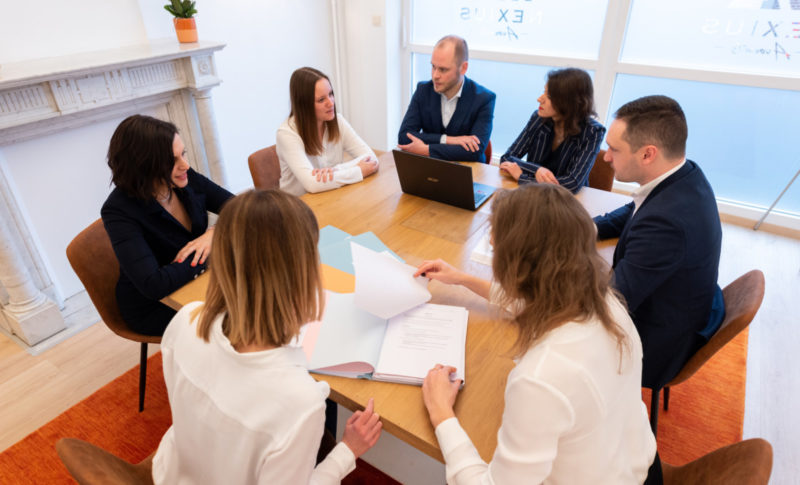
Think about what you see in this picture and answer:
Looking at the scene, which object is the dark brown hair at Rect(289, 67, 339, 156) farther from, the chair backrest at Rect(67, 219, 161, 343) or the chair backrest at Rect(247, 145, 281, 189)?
the chair backrest at Rect(67, 219, 161, 343)

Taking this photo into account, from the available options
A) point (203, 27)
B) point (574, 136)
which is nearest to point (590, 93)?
point (574, 136)

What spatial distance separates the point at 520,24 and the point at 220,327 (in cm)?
370

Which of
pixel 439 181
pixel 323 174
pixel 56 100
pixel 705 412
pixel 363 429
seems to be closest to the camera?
pixel 363 429

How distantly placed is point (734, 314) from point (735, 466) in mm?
555

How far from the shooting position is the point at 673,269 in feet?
4.24

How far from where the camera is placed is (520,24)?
3773 millimetres

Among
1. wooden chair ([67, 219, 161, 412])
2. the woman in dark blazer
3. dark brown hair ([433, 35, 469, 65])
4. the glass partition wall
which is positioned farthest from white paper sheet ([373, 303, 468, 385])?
the glass partition wall

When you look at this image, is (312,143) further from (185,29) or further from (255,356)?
(255,356)

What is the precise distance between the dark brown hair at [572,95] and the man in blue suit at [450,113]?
456 millimetres

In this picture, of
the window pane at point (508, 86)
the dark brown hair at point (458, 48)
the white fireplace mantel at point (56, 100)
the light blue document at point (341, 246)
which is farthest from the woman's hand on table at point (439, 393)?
the window pane at point (508, 86)

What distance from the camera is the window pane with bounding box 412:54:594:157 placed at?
3.93 m

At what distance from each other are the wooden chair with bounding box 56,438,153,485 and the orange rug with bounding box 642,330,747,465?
1831mm

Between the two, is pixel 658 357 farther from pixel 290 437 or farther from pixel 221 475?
pixel 221 475

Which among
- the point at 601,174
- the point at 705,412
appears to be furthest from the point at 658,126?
the point at 705,412
